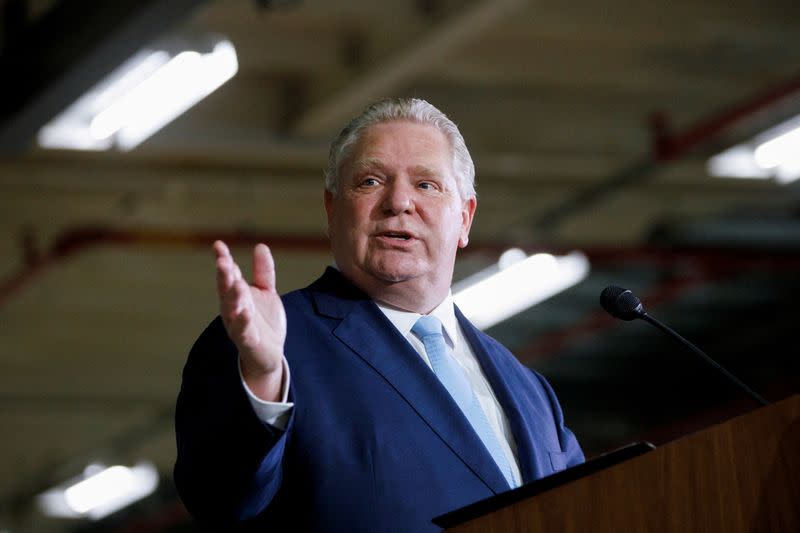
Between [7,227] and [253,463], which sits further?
[7,227]

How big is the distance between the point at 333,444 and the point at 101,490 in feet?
42.4

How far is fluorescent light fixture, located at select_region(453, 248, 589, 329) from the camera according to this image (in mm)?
7898

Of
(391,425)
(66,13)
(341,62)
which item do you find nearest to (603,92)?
(341,62)

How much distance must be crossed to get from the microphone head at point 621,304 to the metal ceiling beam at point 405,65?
3.03 m

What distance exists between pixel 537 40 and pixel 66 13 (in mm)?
2300

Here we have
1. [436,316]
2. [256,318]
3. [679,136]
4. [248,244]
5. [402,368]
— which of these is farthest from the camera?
[248,244]

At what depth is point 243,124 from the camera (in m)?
6.66

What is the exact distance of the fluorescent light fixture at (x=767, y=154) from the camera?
638cm

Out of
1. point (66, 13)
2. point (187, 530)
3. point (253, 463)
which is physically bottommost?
point (253, 463)

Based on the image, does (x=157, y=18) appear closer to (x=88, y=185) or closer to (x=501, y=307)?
(x=88, y=185)

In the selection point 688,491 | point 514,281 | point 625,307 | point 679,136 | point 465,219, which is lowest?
point 688,491

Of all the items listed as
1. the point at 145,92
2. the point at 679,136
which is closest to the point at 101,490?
the point at 679,136

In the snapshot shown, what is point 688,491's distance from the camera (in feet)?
5.55

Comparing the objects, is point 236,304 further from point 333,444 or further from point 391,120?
point 391,120
